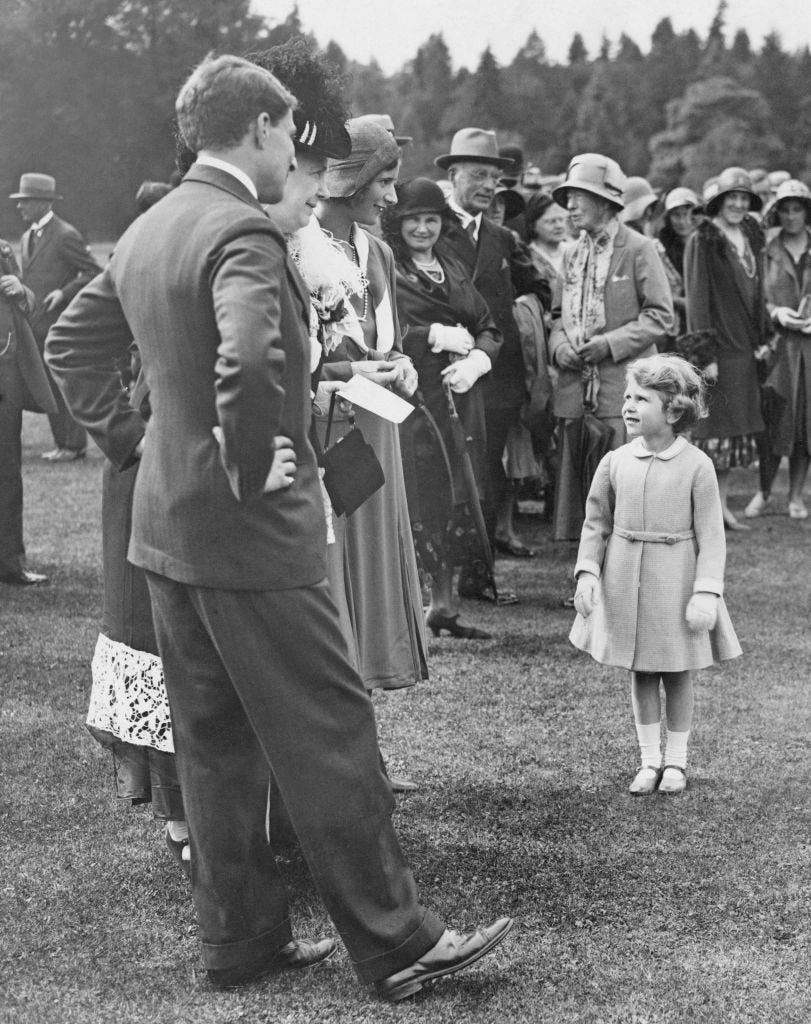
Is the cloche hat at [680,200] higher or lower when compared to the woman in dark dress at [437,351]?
higher

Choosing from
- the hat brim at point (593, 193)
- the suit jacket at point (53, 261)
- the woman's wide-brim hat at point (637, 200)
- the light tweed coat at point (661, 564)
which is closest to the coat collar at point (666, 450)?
the light tweed coat at point (661, 564)

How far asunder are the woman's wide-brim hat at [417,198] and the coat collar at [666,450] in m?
2.05

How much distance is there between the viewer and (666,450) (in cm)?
455

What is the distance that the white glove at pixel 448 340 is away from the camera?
6289 millimetres

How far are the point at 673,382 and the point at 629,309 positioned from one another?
2223 millimetres

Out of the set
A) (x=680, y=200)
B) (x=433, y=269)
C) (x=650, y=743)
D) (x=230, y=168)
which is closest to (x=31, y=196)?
(x=680, y=200)

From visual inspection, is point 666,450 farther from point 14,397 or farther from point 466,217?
point 14,397

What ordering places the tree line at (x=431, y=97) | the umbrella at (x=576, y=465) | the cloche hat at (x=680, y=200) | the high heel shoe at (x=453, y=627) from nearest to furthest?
the umbrella at (x=576, y=465), the high heel shoe at (x=453, y=627), the cloche hat at (x=680, y=200), the tree line at (x=431, y=97)

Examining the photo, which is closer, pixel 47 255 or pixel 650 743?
pixel 650 743

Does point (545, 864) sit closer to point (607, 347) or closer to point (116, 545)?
point (116, 545)

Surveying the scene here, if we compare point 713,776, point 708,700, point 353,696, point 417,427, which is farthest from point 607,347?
point 353,696

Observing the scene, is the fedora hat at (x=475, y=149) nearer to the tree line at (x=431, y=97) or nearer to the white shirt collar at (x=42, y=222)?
the tree line at (x=431, y=97)

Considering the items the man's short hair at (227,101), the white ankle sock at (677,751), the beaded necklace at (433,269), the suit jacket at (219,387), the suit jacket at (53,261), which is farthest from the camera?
the suit jacket at (53,261)

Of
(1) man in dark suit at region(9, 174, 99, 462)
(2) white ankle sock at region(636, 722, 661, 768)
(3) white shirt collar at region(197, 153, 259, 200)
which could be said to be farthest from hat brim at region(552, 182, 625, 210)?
(1) man in dark suit at region(9, 174, 99, 462)
